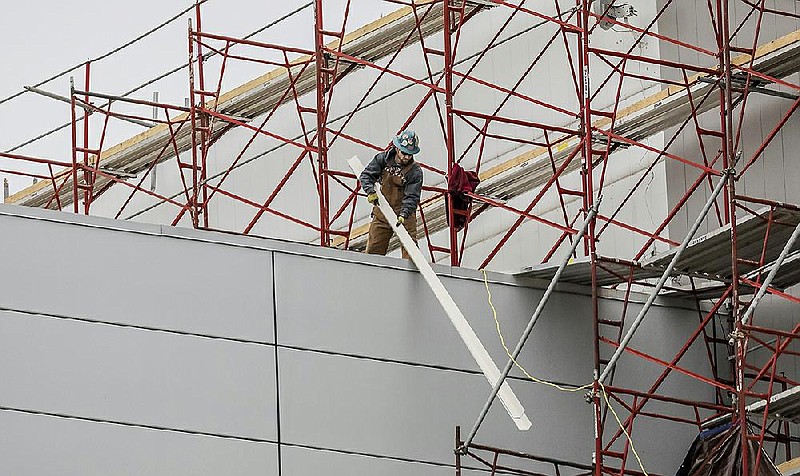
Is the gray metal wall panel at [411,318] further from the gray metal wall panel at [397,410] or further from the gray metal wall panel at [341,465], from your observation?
the gray metal wall panel at [341,465]

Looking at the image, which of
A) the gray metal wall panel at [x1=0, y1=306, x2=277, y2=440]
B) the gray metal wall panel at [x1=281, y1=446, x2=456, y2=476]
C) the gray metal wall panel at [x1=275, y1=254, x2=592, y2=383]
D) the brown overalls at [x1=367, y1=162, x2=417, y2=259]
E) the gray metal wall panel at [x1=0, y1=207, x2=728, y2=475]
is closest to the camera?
the gray metal wall panel at [x1=0, y1=306, x2=277, y2=440]

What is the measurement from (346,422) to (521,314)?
2745 mm

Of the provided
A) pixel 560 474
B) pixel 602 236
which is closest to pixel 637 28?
pixel 602 236

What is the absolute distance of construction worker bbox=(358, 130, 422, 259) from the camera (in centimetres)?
2245

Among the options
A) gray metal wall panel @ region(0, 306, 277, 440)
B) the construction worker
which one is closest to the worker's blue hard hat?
the construction worker

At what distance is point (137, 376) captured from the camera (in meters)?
20.4

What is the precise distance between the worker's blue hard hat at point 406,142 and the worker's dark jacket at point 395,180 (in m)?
0.23

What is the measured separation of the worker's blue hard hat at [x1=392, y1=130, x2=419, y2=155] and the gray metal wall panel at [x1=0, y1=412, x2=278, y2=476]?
3.86m

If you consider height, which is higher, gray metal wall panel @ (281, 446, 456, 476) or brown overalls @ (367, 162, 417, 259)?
brown overalls @ (367, 162, 417, 259)

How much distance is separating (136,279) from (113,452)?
1892 millimetres

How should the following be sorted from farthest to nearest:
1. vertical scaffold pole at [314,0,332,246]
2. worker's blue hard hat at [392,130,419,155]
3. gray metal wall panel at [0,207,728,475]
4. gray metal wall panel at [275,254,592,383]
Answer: vertical scaffold pole at [314,0,332,246] → worker's blue hard hat at [392,130,419,155] → gray metal wall panel at [275,254,592,383] → gray metal wall panel at [0,207,728,475]

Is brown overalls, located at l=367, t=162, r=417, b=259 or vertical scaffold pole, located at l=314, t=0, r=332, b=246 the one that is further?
vertical scaffold pole, located at l=314, t=0, r=332, b=246

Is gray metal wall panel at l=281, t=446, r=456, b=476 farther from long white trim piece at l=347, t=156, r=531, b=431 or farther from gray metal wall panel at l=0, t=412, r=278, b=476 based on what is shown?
long white trim piece at l=347, t=156, r=531, b=431

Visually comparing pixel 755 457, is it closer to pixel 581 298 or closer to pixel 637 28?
pixel 581 298
